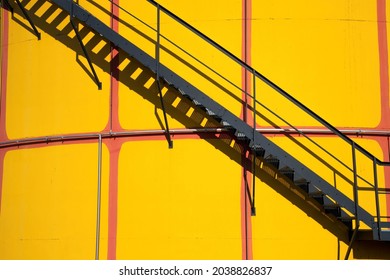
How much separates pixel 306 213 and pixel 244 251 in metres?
1.11

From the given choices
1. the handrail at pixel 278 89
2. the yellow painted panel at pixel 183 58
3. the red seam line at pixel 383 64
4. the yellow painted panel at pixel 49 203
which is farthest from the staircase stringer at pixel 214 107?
the yellow painted panel at pixel 49 203

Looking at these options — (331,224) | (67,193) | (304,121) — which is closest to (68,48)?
(67,193)

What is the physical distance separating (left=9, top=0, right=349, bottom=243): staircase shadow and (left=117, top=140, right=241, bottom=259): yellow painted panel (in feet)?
0.73

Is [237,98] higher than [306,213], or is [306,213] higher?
[237,98]

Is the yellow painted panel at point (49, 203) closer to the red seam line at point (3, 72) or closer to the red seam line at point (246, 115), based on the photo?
the red seam line at point (3, 72)

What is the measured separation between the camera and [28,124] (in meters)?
11.3

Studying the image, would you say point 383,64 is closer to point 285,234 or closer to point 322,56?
point 322,56

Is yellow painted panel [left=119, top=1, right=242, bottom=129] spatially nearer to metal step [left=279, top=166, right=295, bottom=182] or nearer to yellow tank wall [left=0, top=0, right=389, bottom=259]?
yellow tank wall [left=0, top=0, right=389, bottom=259]

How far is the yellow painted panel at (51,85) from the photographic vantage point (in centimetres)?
1089

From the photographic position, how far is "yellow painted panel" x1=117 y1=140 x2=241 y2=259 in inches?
403

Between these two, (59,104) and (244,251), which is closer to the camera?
(244,251)

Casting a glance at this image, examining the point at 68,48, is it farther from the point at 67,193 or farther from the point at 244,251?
the point at 244,251

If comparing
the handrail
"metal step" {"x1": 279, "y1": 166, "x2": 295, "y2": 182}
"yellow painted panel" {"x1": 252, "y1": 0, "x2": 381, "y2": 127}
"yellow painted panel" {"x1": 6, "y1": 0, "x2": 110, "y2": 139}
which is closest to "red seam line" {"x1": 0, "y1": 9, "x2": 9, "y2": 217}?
"yellow painted panel" {"x1": 6, "y1": 0, "x2": 110, "y2": 139}

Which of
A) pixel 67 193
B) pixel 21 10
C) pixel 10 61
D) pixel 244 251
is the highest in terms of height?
pixel 21 10
